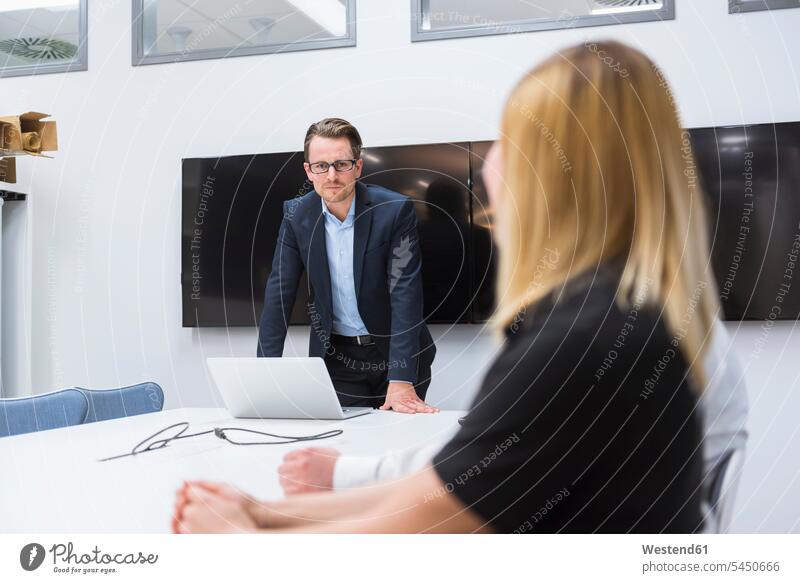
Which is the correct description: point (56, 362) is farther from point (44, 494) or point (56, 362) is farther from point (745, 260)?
point (745, 260)

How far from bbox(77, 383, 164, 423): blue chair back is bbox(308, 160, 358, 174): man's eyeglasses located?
0.76 meters

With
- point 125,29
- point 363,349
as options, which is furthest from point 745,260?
point 125,29

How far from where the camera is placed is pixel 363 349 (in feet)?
6.82

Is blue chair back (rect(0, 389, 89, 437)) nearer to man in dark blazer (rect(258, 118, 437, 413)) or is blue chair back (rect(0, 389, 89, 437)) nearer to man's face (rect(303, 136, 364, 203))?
man in dark blazer (rect(258, 118, 437, 413))

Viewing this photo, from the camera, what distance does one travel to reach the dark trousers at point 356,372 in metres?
2.08

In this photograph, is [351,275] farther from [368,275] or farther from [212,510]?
[212,510]

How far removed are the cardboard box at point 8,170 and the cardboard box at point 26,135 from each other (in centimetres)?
29

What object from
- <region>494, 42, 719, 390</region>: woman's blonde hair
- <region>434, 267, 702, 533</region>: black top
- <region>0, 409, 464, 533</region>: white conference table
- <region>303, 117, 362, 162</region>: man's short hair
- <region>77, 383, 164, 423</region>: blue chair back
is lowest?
<region>77, 383, 164, 423</region>: blue chair back

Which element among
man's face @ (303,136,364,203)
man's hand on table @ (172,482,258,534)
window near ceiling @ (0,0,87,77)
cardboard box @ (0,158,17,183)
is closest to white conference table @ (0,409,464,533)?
man's hand on table @ (172,482,258,534)

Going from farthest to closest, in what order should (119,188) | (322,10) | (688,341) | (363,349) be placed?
(119,188), (322,10), (363,349), (688,341)

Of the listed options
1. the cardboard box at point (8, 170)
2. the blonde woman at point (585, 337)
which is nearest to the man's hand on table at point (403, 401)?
the blonde woman at point (585, 337)

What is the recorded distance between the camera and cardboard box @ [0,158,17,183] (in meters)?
2.78

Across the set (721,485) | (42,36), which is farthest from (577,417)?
(42,36)

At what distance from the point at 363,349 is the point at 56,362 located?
157cm
